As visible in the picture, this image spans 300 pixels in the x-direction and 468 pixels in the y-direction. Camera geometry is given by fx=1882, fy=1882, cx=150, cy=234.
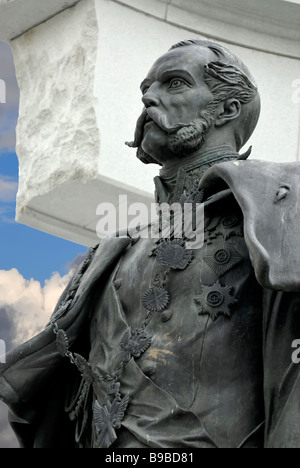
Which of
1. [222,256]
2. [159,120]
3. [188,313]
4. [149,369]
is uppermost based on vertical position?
[159,120]

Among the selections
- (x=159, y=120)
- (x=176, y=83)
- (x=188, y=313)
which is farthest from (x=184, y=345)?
(x=176, y=83)

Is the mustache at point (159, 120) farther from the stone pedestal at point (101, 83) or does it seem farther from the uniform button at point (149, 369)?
the stone pedestal at point (101, 83)

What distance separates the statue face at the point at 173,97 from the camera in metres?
5.34

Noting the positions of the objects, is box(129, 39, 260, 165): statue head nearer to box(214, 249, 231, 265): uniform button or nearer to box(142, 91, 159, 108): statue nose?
box(142, 91, 159, 108): statue nose

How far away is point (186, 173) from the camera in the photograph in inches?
210

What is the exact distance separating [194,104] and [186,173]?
0.65 ft

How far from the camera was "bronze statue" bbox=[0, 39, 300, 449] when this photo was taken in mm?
4852

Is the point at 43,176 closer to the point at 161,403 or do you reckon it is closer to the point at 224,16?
the point at 224,16

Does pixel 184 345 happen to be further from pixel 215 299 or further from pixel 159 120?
pixel 159 120

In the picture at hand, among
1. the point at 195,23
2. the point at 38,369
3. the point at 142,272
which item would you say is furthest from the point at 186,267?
the point at 195,23

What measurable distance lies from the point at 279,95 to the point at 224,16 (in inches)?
18.0

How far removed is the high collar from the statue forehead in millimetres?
235

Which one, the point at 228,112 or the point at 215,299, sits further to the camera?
the point at 228,112

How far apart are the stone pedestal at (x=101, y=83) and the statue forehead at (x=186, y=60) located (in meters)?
2.55
